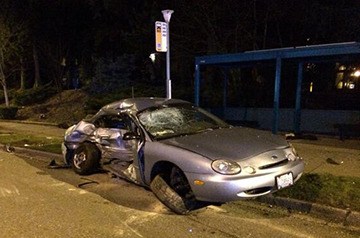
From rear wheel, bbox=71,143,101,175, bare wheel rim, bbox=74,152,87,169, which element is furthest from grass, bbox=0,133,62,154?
rear wheel, bbox=71,143,101,175

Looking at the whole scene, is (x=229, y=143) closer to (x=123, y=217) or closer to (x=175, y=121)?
(x=175, y=121)

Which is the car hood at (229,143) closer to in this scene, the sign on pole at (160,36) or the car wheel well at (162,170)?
the car wheel well at (162,170)

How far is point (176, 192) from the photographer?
5.41 metres

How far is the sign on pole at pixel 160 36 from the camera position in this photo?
972 centimetres

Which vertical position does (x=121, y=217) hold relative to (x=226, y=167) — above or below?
below

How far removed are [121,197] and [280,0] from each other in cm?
1279

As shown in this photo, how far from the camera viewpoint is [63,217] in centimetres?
520

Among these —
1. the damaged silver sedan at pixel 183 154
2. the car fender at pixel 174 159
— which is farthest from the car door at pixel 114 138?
the car fender at pixel 174 159

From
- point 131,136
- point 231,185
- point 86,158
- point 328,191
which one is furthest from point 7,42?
point 328,191

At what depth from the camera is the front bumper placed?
470cm

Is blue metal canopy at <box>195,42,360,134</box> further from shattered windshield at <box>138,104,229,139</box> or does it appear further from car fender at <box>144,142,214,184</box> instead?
car fender at <box>144,142,214,184</box>

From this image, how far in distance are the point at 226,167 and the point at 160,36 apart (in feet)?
19.0

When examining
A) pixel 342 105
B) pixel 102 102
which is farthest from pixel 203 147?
pixel 102 102

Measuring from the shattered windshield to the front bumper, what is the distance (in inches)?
42.5
